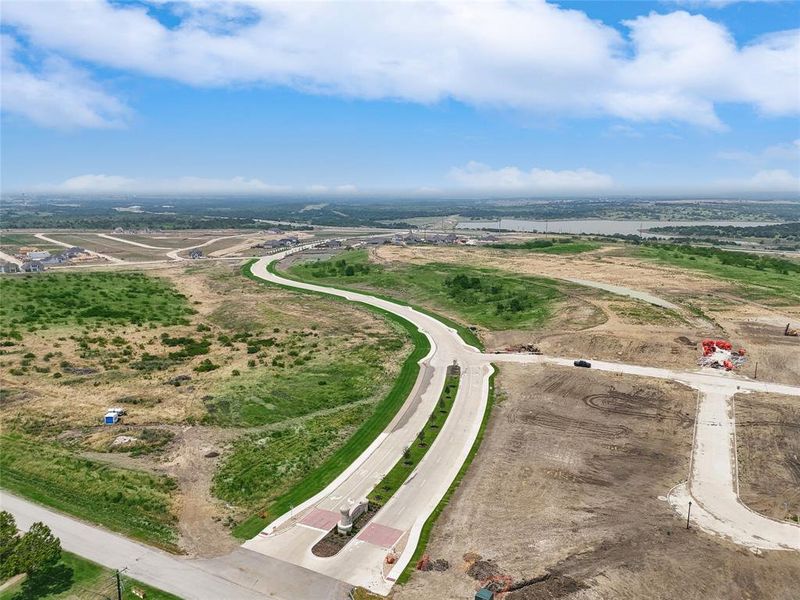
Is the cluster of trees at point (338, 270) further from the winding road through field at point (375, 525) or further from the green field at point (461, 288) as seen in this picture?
the winding road through field at point (375, 525)

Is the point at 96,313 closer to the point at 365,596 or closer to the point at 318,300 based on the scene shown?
the point at 318,300

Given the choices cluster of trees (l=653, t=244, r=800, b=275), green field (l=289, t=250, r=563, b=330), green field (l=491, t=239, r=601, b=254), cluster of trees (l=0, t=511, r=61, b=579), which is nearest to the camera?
cluster of trees (l=0, t=511, r=61, b=579)

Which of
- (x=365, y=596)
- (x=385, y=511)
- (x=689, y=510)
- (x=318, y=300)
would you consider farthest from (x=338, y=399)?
(x=318, y=300)

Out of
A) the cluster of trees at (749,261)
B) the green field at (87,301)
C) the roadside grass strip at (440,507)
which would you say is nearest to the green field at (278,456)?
the roadside grass strip at (440,507)

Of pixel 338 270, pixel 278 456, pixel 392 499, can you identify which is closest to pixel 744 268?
pixel 338 270

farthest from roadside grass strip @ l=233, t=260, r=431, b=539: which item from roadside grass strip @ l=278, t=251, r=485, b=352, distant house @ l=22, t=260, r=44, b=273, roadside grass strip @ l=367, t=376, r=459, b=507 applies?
distant house @ l=22, t=260, r=44, b=273

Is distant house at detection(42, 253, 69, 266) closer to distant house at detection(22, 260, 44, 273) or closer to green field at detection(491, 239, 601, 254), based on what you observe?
distant house at detection(22, 260, 44, 273)

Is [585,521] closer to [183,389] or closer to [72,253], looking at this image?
[183,389]
